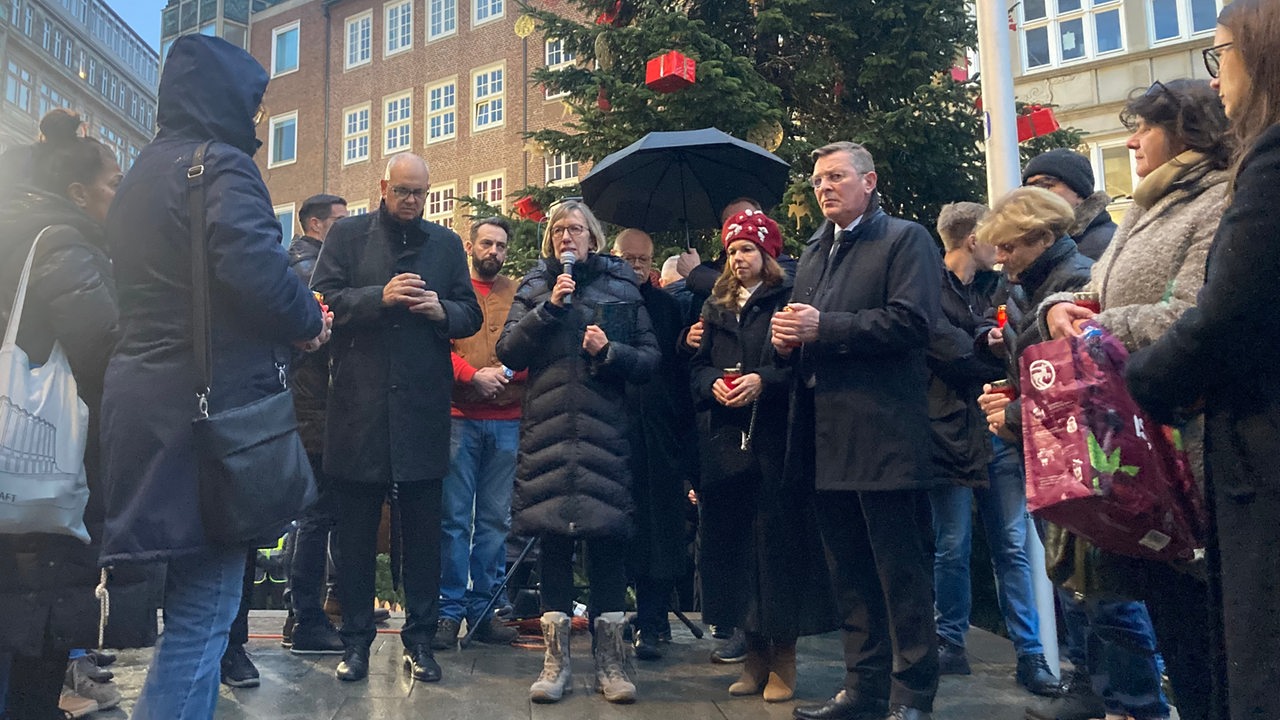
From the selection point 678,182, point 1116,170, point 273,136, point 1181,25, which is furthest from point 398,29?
point 678,182

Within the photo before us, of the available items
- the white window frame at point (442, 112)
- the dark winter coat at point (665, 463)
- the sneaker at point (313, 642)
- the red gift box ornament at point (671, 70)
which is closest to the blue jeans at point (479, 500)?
the sneaker at point (313, 642)

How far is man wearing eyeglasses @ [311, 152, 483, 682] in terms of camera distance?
4434 mm

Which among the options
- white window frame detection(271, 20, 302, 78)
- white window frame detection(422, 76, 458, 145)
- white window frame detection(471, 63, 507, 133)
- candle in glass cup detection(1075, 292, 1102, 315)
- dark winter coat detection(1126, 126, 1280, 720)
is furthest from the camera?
white window frame detection(271, 20, 302, 78)

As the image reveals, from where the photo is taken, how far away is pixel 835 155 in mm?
4055

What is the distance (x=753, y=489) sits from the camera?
4.37 m

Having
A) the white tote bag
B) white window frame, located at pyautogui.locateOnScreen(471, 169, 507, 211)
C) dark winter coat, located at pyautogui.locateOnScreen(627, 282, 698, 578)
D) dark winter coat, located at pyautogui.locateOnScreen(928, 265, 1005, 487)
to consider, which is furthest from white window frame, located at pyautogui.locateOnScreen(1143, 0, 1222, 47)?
the white tote bag

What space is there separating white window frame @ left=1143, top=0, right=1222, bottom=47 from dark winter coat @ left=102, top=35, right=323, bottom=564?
19.8 m

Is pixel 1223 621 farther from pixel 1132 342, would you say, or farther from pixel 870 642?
pixel 870 642

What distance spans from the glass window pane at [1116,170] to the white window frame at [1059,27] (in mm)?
1868

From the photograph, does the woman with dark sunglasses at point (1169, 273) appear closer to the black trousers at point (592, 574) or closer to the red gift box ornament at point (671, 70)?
the black trousers at point (592, 574)

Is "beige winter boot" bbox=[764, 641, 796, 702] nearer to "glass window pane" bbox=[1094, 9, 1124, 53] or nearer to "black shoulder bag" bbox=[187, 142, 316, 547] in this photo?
"black shoulder bag" bbox=[187, 142, 316, 547]

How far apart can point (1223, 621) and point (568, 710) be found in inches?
105

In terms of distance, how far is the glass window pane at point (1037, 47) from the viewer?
20078 millimetres

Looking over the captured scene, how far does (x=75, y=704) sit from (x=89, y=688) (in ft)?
0.47
